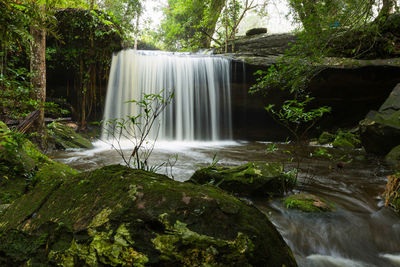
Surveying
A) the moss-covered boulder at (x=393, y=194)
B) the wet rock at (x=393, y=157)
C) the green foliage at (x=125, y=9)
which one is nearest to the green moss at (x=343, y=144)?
the wet rock at (x=393, y=157)

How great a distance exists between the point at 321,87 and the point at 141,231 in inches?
468

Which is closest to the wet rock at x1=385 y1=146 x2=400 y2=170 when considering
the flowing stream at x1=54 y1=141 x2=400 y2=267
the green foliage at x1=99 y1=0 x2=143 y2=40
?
the flowing stream at x1=54 y1=141 x2=400 y2=267

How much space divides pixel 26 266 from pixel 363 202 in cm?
403

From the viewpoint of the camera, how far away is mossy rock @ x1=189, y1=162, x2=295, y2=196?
3.31m

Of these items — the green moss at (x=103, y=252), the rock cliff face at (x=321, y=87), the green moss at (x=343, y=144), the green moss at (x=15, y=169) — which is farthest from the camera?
the rock cliff face at (x=321, y=87)

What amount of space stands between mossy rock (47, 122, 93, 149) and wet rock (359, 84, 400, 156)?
29.7 feet

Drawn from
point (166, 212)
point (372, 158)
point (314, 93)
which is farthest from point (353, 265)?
point (314, 93)

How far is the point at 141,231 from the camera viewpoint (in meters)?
1.10

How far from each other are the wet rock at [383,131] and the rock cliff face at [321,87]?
8.45 feet

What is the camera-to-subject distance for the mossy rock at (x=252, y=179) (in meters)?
3.31

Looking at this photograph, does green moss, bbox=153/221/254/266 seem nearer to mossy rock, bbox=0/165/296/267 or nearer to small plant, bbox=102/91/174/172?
mossy rock, bbox=0/165/296/267

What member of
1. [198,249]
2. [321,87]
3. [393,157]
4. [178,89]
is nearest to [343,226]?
[198,249]

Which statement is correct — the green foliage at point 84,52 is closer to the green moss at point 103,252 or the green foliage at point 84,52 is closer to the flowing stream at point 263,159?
the flowing stream at point 263,159

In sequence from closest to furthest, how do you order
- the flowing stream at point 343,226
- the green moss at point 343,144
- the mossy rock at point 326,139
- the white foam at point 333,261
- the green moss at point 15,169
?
the white foam at point 333,261, the flowing stream at point 343,226, the green moss at point 15,169, the green moss at point 343,144, the mossy rock at point 326,139
